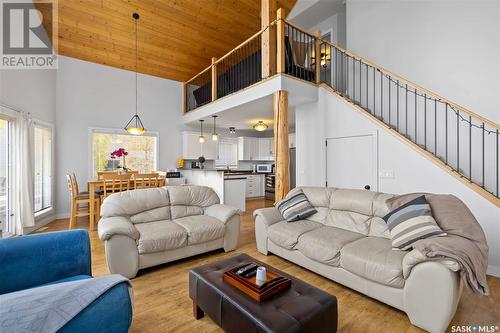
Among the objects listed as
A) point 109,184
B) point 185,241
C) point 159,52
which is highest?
point 159,52

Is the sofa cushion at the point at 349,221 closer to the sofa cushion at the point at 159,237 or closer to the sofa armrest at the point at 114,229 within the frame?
the sofa cushion at the point at 159,237

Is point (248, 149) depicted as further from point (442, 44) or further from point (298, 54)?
point (442, 44)

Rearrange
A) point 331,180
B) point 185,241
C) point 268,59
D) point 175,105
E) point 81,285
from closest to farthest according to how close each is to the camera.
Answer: point 81,285 → point 185,241 → point 268,59 → point 331,180 → point 175,105

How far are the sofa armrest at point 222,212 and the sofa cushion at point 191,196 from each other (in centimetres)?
16

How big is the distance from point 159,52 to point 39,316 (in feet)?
21.2

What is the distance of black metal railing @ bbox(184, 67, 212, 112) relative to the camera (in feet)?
21.7

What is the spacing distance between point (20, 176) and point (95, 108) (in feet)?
8.51

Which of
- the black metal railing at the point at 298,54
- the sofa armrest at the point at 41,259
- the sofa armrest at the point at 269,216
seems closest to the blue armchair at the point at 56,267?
the sofa armrest at the point at 41,259

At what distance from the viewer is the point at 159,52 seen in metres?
6.07

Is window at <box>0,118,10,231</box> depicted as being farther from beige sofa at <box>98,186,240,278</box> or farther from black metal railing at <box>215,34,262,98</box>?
black metal railing at <box>215,34,262,98</box>

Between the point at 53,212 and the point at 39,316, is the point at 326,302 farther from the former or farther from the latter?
the point at 53,212

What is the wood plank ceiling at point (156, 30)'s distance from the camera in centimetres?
488

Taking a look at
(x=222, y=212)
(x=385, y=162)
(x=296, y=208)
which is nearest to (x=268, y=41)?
(x=385, y=162)

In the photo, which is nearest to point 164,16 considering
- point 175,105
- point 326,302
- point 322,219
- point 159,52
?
point 159,52
